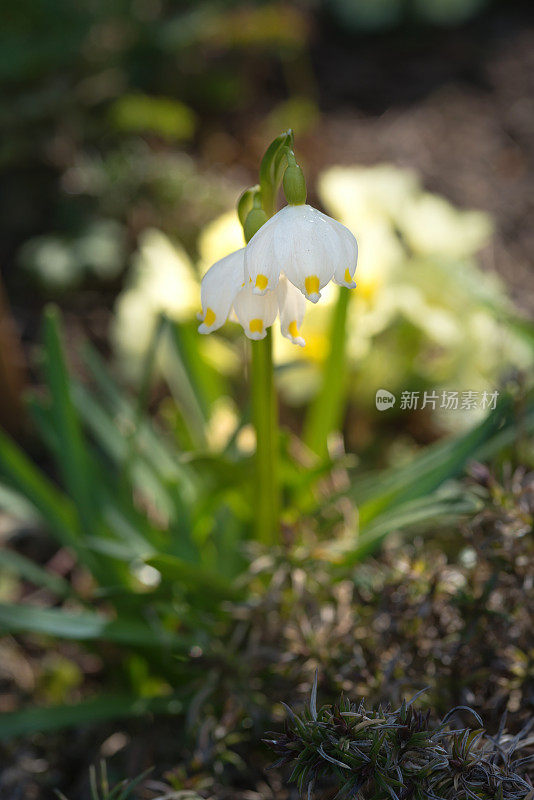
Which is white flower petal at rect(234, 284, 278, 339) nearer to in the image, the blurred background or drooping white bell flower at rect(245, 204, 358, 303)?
drooping white bell flower at rect(245, 204, 358, 303)

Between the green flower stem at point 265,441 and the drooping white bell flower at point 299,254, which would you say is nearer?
the drooping white bell flower at point 299,254

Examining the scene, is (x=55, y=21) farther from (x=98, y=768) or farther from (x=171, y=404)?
(x=98, y=768)

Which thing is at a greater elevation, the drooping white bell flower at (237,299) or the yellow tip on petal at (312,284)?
the yellow tip on petal at (312,284)

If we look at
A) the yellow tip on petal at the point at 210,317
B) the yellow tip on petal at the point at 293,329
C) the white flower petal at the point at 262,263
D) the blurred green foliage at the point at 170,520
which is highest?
the white flower petal at the point at 262,263

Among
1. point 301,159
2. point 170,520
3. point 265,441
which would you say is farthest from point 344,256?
point 301,159

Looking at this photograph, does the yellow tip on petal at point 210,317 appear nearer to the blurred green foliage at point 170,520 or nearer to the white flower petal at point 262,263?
the white flower petal at point 262,263

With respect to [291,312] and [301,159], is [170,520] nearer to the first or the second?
[291,312]

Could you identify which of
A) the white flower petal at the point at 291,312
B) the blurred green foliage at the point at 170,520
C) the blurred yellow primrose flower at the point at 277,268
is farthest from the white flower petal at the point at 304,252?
the blurred green foliage at the point at 170,520

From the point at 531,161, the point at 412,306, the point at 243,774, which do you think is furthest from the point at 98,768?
the point at 531,161

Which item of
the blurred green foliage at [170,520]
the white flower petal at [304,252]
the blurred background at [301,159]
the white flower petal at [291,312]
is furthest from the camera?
the blurred background at [301,159]
